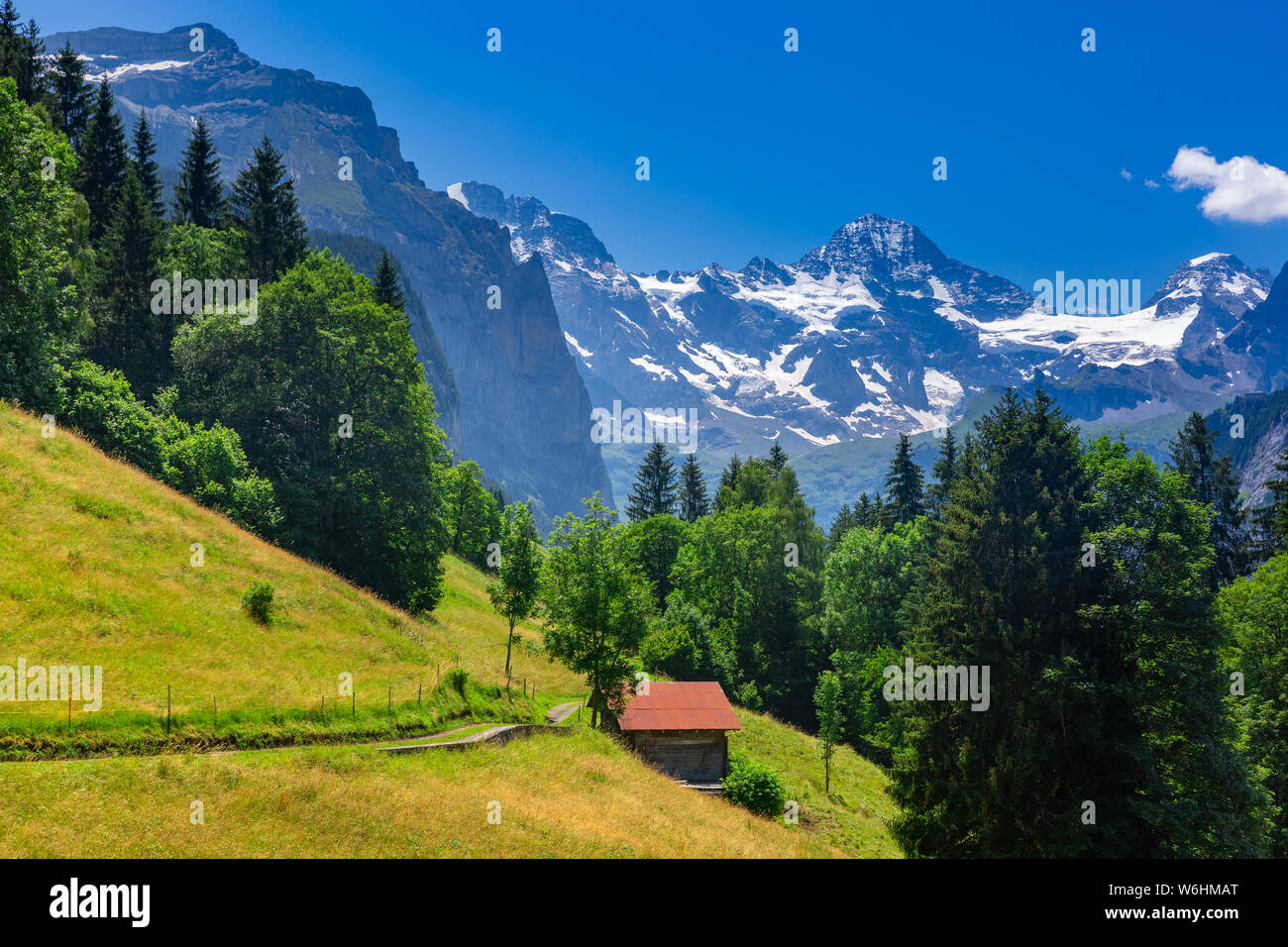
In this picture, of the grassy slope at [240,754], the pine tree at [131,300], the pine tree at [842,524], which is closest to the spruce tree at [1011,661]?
the grassy slope at [240,754]

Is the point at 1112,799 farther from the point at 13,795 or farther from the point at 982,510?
the point at 13,795

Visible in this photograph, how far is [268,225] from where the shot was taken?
53562 millimetres

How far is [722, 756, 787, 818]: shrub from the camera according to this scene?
1297 inches

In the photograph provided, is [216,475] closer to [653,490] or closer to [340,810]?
[340,810]

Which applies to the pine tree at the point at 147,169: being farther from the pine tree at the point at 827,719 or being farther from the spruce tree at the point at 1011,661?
the spruce tree at the point at 1011,661

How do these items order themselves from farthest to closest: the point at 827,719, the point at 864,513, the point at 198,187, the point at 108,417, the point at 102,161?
the point at 864,513 → the point at 198,187 → the point at 102,161 → the point at 827,719 → the point at 108,417

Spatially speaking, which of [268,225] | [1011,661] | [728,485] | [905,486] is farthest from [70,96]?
[905,486]

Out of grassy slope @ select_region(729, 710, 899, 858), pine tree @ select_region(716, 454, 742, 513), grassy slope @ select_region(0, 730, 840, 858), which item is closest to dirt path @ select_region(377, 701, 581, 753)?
grassy slope @ select_region(0, 730, 840, 858)

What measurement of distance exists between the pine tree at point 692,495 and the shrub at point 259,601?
238 feet

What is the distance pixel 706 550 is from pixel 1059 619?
4283cm

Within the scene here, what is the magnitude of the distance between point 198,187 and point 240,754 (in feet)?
206

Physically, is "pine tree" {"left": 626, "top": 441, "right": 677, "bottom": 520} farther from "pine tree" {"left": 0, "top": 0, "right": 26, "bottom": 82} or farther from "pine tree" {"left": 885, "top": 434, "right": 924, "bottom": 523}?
"pine tree" {"left": 0, "top": 0, "right": 26, "bottom": 82}

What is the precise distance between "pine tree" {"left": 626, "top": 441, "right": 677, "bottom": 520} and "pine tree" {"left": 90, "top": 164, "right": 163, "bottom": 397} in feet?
187
